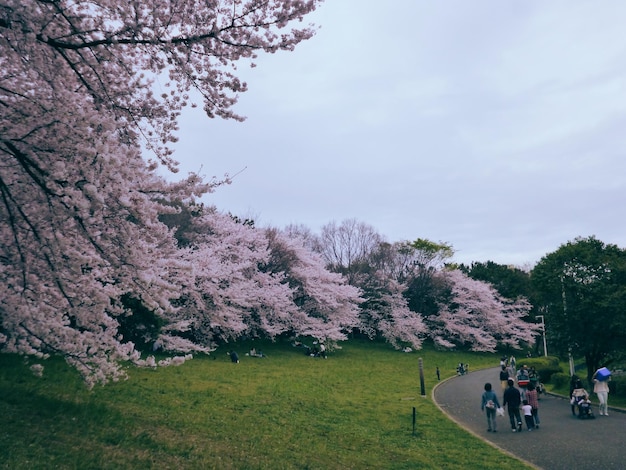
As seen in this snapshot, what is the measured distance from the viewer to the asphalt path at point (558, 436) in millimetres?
10797

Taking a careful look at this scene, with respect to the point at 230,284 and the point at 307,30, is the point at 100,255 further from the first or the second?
the point at 230,284

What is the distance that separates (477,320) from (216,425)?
4733 centimetres

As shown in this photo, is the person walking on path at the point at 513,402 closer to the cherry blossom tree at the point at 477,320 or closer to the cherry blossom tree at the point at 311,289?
the cherry blossom tree at the point at 311,289

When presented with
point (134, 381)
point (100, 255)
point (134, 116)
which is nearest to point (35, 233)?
point (100, 255)

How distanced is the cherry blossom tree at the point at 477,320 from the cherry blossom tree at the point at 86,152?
45.6 meters

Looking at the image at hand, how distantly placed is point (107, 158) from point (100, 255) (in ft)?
7.75

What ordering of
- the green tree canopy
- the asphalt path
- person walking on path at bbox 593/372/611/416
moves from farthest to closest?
the green tree canopy
person walking on path at bbox 593/372/611/416
the asphalt path

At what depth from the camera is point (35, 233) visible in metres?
6.49

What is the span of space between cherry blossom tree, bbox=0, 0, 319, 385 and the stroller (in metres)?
15.2

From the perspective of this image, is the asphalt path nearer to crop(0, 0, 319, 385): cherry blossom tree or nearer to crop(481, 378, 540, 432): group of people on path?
crop(481, 378, 540, 432): group of people on path

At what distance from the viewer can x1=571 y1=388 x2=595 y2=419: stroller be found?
51.4 ft

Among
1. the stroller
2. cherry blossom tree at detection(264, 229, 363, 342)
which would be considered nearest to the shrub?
the stroller

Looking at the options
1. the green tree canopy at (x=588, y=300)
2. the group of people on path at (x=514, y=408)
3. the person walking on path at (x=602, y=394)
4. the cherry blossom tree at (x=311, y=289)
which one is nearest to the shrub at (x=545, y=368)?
the green tree canopy at (x=588, y=300)

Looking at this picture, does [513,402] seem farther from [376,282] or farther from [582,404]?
[376,282]
